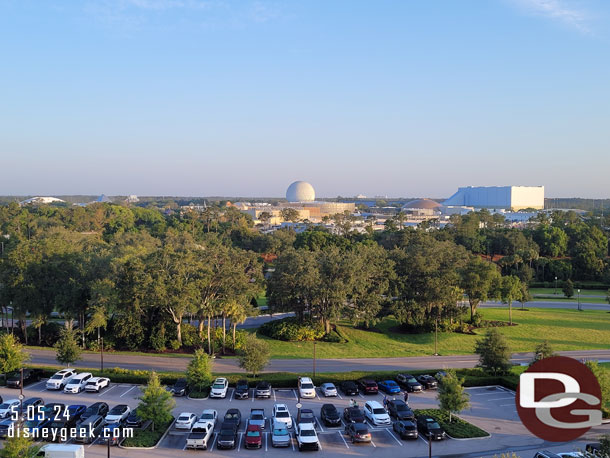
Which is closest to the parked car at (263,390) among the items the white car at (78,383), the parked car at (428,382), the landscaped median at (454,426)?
the landscaped median at (454,426)

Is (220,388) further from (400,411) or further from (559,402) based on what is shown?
(559,402)

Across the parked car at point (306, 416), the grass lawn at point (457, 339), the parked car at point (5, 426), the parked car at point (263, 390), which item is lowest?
the grass lawn at point (457, 339)

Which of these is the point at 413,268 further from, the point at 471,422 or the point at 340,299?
the point at 471,422

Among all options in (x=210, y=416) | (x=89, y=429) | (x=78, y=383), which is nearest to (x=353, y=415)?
(x=210, y=416)

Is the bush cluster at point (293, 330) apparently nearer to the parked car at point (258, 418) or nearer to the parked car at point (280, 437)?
the parked car at point (258, 418)

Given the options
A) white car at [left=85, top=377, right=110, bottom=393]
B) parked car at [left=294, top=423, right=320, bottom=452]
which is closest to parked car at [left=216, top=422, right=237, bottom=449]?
parked car at [left=294, top=423, right=320, bottom=452]

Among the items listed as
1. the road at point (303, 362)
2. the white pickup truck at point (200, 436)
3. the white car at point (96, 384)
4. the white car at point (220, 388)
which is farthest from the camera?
the road at point (303, 362)

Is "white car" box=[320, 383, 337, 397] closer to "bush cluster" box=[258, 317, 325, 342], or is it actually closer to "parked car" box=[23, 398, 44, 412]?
"bush cluster" box=[258, 317, 325, 342]
